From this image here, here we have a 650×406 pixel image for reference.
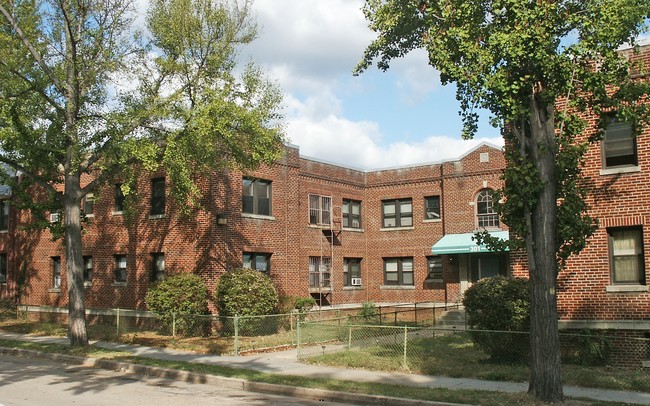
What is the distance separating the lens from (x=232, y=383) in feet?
45.1

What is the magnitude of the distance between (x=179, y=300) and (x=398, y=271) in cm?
1424

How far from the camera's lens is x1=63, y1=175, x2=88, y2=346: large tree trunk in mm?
18844

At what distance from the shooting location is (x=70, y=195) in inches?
764

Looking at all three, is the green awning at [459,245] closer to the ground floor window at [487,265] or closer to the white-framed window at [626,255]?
the ground floor window at [487,265]

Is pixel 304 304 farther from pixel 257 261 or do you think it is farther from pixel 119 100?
pixel 119 100

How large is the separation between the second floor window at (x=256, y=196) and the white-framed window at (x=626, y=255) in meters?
13.8

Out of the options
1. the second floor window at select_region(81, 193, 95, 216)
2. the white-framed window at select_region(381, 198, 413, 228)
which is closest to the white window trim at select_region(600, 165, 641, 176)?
the white-framed window at select_region(381, 198, 413, 228)

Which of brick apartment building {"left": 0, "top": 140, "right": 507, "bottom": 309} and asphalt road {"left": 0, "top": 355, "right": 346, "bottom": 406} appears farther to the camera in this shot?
brick apartment building {"left": 0, "top": 140, "right": 507, "bottom": 309}

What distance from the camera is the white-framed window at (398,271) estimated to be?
32562mm

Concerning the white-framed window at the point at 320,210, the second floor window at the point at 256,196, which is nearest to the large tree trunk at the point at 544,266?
the second floor window at the point at 256,196

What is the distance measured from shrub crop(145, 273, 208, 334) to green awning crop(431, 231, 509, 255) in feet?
37.9

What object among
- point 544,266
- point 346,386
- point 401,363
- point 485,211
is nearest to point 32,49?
point 346,386

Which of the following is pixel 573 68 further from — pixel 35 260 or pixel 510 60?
pixel 35 260

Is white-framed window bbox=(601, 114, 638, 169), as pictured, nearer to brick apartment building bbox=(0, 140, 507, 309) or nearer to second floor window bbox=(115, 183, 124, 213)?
brick apartment building bbox=(0, 140, 507, 309)
